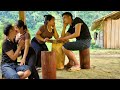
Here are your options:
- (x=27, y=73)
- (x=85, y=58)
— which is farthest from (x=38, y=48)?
(x=27, y=73)

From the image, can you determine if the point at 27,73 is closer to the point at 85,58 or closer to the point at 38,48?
the point at 38,48

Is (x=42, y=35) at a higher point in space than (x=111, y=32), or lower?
lower

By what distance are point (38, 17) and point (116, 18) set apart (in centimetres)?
364

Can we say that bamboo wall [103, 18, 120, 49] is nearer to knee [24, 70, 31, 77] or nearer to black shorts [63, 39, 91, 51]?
black shorts [63, 39, 91, 51]

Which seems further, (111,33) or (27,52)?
(111,33)

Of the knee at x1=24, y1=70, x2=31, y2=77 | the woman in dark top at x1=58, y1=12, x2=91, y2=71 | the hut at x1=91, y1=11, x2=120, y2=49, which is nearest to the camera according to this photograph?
the knee at x1=24, y1=70, x2=31, y2=77

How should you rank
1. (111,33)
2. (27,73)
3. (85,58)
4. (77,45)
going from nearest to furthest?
(27,73), (77,45), (85,58), (111,33)

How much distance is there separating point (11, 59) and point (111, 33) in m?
9.28

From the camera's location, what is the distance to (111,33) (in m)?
12.9

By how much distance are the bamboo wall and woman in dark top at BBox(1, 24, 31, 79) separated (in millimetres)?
9041

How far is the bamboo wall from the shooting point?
12.8 meters

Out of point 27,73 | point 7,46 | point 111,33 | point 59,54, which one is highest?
point 111,33

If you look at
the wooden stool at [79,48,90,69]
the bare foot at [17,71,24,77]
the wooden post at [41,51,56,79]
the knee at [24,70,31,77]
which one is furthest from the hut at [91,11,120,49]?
the bare foot at [17,71,24,77]

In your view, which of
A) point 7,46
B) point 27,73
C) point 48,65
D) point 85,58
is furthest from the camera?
point 85,58
